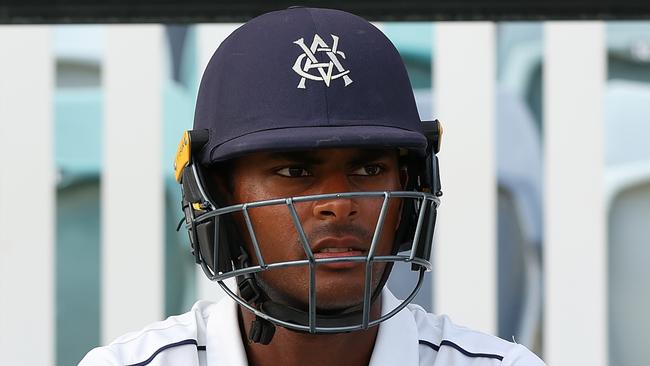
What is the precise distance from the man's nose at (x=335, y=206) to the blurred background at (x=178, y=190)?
1892 mm

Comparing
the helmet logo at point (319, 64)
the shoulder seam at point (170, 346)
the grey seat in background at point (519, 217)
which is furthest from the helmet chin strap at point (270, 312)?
the grey seat in background at point (519, 217)

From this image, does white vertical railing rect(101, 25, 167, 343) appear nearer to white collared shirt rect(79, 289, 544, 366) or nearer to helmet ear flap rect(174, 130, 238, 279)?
white collared shirt rect(79, 289, 544, 366)

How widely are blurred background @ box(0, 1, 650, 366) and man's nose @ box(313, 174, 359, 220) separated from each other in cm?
189

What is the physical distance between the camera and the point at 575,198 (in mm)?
3768

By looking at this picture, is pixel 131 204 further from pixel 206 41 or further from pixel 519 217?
pixel 519 217

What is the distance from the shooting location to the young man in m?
1.87

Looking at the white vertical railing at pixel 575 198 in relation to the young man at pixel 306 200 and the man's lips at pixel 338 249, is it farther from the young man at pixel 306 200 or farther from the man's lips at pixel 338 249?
the man's lips at pixel 338 249

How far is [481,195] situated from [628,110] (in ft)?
1.75

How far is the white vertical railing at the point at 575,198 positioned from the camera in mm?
3760

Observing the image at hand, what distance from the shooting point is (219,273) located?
1964mm

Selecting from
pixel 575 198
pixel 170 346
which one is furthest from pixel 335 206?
pixel 575 198

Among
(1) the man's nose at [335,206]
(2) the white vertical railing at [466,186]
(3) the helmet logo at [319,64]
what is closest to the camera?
(1) the man's nose at [335,206]

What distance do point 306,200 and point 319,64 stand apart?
0.23 m

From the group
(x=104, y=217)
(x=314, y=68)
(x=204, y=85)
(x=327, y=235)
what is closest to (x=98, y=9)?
(x=204, y=85)
